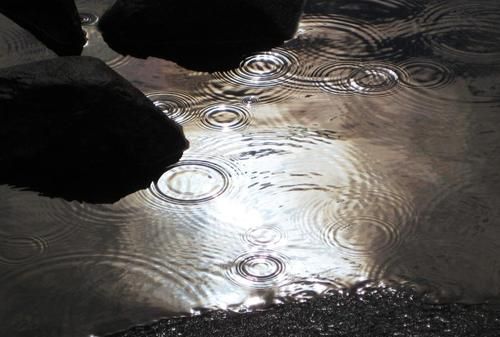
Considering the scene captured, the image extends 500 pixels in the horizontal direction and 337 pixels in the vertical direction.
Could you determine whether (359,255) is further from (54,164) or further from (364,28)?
(364,28)

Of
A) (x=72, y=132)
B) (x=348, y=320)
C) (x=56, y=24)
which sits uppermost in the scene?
(x=348, y=320)

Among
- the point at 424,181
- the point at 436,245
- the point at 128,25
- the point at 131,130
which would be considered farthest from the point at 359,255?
the point at 128,25

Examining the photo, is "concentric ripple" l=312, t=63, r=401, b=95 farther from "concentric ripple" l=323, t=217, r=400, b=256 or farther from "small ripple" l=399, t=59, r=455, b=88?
"concentric ripple" l=323, t=217, r=400, b=256

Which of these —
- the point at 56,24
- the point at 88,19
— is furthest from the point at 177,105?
the point at 88,19

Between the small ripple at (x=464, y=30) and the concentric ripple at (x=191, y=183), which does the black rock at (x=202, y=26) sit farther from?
the concentric ripple at (x=191, y=183)

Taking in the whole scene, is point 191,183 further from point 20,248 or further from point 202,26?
point 202,26
